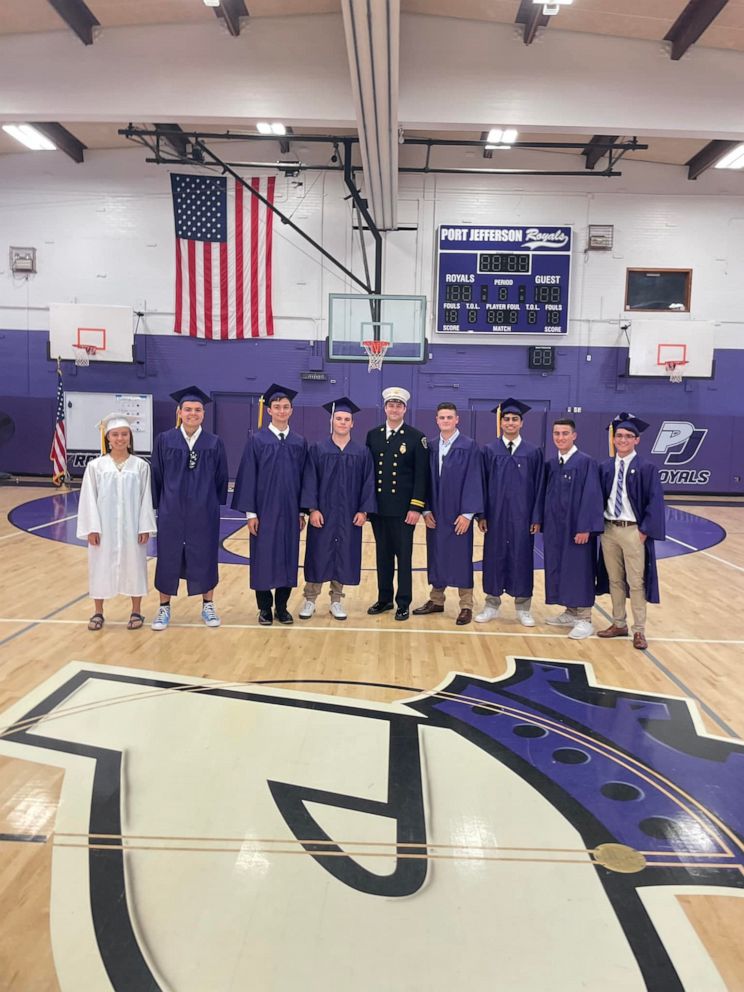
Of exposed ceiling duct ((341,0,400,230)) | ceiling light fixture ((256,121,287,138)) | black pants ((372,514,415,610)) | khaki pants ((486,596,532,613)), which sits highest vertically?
ceiling light fixture ((256,121,287,138))

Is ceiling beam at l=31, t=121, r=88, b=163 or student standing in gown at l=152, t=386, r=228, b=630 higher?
ceiling beam at l=31, t=121, r=88, b=163

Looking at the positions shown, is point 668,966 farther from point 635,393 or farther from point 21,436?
point 21,436

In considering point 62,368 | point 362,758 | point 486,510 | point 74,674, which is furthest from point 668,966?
point 62,368

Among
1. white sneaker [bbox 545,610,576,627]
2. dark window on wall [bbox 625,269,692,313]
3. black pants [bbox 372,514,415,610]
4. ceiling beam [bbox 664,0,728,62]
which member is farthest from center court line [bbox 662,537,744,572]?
dark window on wall [bbox 625,269,692,313]

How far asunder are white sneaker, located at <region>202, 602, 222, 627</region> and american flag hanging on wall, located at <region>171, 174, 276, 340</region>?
34.2 ft

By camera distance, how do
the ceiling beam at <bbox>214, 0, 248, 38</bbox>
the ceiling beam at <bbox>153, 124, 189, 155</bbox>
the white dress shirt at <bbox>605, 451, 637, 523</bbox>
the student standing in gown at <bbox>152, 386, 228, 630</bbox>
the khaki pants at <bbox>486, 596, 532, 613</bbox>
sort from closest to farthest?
the white dress shirt at <bbox>605, 451, 637, 523</bbox>
the student standing in gown at <bbox>152, 386, 228, 630</bbox>
the khaki pants at <bbox>486, 596, 532, 613</bbox>
the ceiling beam at <bbox>214, 0, 248, 38</bbox>
the ceiling beam at <bbox>153, 124, 189, 155</bbox>

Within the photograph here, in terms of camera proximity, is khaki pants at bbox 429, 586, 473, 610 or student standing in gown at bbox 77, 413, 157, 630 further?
khaki pants at bbox 429, 586, 473, 610

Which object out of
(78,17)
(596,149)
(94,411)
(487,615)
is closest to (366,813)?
(487,615)

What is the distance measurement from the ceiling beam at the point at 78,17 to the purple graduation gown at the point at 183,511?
6.84 meters

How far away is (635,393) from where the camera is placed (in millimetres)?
15320

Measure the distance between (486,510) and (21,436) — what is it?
511 inches

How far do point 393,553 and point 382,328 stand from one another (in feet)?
27.9

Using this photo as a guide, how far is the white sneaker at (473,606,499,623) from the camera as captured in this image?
6.02 metres

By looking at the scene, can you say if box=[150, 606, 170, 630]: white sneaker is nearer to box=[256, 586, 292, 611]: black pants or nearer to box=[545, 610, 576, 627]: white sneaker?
box=[256, 586, 292, 611]: black pants
